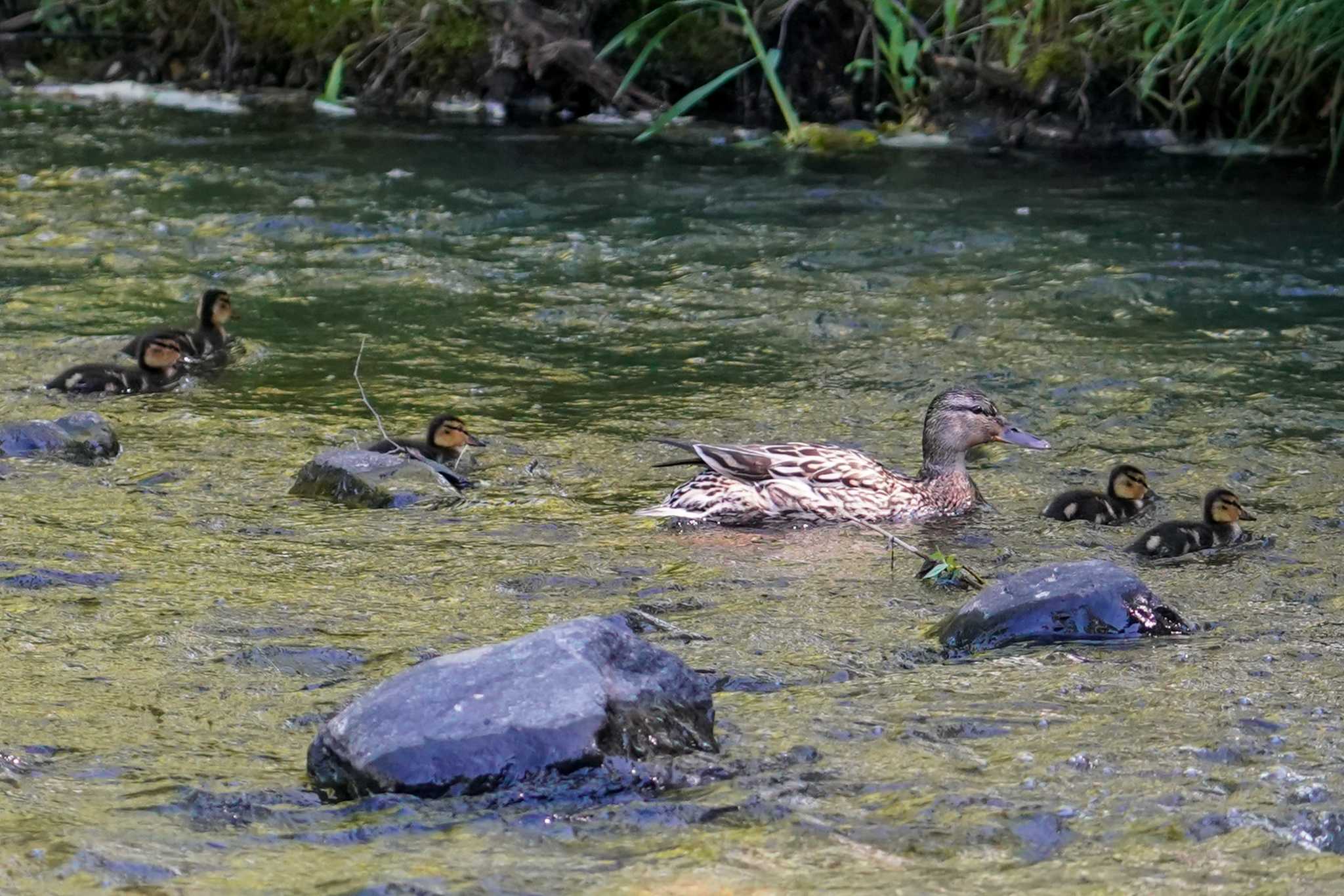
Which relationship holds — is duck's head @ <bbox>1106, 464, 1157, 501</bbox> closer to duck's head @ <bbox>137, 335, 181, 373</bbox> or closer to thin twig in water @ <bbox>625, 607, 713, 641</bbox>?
thin twig in water @ <bbox>625, 607, 713, 641</bbox>

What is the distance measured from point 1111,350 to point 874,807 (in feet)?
16.0

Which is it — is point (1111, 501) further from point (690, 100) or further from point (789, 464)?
point (690, 100)

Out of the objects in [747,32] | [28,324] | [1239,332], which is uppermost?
[747,32]

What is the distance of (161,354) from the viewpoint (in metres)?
7.70

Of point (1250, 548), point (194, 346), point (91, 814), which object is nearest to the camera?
point (91, 814)

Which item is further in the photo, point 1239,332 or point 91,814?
point 1239,332

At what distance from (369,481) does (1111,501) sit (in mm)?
2376

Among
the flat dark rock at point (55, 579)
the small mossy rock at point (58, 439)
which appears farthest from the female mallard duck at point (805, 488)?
the small mossy rock at point (58, 439)

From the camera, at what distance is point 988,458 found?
24.2 feet

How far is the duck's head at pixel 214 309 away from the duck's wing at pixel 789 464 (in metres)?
2.67

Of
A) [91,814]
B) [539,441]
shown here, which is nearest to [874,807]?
[91,814]

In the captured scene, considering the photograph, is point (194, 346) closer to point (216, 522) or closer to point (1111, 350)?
point (216, 522)

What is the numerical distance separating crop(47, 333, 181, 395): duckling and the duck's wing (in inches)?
93.3

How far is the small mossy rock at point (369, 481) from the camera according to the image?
612cm
